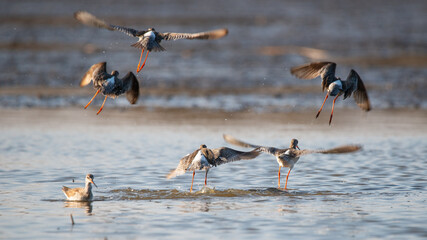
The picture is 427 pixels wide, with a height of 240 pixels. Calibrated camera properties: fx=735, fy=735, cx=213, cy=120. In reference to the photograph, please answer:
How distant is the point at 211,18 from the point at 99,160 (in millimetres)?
26775

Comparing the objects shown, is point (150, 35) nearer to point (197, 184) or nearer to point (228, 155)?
point (228, 155)

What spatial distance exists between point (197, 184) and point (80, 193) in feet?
7.42

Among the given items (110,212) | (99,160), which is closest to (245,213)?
(110,212)

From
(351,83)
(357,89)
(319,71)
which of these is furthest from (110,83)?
(357,89)

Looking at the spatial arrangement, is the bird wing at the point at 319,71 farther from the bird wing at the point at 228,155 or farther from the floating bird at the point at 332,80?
the bird wing at the point at 228,155

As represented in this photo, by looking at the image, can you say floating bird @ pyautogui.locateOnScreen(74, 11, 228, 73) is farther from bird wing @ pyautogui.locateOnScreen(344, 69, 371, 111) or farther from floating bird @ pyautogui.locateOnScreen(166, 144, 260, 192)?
bird wing @ pyautogui.locateOnScreen(344, 69, 371, 111)

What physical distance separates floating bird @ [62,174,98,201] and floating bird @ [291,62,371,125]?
3.65 meters

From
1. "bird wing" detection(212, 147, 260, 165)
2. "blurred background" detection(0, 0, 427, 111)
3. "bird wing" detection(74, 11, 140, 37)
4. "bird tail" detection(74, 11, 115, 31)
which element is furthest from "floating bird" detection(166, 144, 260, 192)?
"blurred background" detection(0, 0, 427, 111)

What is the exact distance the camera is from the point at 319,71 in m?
11.6

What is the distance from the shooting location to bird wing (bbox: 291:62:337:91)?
11484 millimetres

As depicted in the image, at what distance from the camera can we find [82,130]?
1653 cm

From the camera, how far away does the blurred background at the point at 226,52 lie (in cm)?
2070

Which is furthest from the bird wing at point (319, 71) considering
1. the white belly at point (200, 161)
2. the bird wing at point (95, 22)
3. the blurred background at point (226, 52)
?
the blurred background at point (226, 52)

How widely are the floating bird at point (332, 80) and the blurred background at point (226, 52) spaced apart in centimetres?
734
